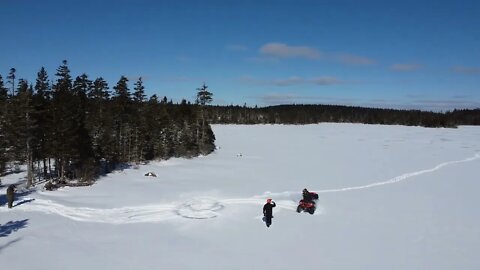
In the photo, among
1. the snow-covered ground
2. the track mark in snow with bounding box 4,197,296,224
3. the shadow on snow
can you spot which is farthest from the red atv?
the shadow on snow

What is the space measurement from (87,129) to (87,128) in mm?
3832

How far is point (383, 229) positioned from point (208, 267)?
9.58 metres

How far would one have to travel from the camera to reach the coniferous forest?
101ft

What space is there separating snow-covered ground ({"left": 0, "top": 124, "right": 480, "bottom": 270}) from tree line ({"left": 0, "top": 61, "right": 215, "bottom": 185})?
3.16 m

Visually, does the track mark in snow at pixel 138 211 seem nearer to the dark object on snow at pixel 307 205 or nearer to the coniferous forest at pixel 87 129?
the dark object on snow at pixel 307 205

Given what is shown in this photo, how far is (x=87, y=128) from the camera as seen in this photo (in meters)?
40.6

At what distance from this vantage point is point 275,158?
5116 cm

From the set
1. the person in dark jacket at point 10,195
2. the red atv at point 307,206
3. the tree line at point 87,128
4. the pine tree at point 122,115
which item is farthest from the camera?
the pine tree at point 122,115

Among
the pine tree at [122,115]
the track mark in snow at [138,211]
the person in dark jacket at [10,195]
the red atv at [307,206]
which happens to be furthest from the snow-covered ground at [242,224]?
the pine tree at [122,115]

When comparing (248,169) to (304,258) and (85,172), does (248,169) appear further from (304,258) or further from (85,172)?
(304,258)

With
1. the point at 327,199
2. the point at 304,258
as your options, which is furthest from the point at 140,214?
the point at 327,199

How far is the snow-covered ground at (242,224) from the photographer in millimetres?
14812

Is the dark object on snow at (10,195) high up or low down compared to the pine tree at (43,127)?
down

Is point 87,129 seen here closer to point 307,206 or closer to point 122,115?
point 122,115
